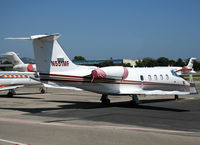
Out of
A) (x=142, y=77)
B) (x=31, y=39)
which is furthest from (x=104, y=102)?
(x=31, y=39)

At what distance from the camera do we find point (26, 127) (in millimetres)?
11406

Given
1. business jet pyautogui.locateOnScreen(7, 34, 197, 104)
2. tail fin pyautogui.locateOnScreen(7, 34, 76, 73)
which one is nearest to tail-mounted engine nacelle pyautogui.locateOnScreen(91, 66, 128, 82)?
business jet pyautogui.locateOnScreen(7, 34, 197, 104)

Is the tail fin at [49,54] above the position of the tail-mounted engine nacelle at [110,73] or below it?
above

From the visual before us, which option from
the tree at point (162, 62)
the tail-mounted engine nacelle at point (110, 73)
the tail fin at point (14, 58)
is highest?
the tree at point (162, 62)

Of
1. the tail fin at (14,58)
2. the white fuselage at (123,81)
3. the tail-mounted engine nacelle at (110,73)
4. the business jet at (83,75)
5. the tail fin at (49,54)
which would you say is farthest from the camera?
the tail fin at (14,58)

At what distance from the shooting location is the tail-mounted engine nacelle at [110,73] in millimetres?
18125

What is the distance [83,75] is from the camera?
59.4 ft

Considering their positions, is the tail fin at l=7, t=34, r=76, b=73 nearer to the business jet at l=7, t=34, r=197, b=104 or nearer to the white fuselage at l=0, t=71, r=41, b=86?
the business jet at l=7, t=34, r=197, b=104

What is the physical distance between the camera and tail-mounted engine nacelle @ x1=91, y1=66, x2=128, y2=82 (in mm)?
18125

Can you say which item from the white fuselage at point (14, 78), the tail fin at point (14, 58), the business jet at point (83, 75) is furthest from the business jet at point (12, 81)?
the tail fin at point (14, 58)

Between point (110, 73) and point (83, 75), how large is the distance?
6.38 feet

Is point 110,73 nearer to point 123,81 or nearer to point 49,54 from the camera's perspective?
point 123,81

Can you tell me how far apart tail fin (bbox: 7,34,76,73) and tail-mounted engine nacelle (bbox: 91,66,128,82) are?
1.79m

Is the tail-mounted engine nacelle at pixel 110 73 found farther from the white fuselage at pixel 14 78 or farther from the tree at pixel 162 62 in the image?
the tree at pixel 162 62
